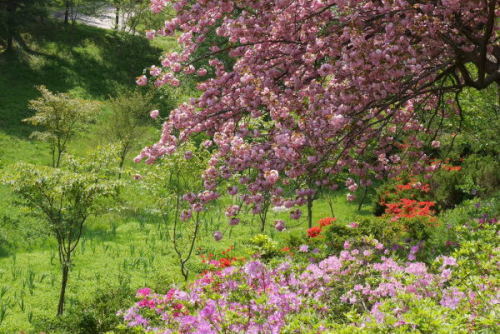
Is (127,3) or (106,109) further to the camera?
(127,3)

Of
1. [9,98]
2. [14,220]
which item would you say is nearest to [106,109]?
[9,98]

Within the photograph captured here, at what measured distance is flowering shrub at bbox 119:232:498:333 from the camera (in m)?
3.08

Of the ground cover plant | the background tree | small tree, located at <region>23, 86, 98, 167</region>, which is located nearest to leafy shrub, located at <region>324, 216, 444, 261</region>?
the ground cover plant

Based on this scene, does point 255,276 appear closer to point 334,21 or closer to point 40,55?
point 334,21

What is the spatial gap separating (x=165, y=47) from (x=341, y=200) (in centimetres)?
2465

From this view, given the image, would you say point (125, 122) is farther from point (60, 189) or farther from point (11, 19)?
point (60, 189)

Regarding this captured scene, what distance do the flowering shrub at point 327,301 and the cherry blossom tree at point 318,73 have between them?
1376 millimetres

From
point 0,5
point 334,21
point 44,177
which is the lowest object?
point 44,177

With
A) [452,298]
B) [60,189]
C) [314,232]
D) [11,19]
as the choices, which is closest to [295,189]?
[452,298]

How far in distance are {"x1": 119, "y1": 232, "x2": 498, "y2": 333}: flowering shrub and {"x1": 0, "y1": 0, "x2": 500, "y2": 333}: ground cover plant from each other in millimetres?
19

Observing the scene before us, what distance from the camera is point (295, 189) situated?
19.2 feet

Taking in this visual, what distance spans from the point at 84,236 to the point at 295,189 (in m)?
8.98

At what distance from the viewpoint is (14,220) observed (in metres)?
13.8

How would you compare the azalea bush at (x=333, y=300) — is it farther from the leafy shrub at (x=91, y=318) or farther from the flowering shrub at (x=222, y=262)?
the leafy shrub at (x=91, y=318)
